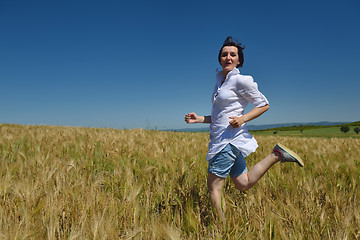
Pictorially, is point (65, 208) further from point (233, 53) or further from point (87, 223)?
point (233, 53)

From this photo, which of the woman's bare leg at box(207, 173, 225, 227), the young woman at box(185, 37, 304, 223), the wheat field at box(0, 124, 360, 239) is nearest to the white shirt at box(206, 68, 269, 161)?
the young woman at box(185, 37, 304, 223)

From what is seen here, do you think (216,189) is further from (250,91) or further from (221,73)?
(221,73)

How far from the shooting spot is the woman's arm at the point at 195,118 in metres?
2.09

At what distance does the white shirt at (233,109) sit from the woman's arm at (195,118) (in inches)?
10.0

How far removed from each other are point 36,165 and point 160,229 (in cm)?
192

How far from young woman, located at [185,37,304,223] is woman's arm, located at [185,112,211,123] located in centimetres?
23

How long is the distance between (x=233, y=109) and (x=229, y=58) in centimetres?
48

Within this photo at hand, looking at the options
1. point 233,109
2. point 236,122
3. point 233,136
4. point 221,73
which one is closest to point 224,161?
point 233,136

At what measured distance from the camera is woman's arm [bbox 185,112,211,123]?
2090mm

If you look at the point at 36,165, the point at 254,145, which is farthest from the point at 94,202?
the point at 36,165

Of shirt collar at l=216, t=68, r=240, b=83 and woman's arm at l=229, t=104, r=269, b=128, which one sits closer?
woman's arm at l=229, t=104, r=269, b=128

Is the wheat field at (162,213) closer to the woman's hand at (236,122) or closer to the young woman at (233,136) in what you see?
the young woman at (233,136)

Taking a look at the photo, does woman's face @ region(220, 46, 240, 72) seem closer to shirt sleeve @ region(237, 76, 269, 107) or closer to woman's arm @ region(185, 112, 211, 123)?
shirt sleeve @ region(237, 76, 269, 107)

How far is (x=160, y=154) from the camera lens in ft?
10.0
